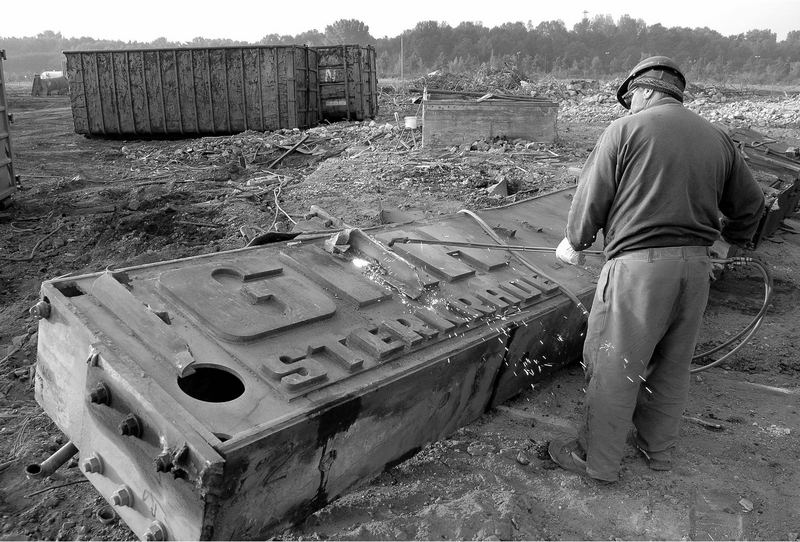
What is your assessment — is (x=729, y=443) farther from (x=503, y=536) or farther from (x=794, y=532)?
(x=503, y=536)

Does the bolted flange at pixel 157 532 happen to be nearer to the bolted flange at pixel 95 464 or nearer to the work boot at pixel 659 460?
the bolted flange at pixel 95 464

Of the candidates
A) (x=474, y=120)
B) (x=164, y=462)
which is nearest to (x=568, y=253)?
(x=164, y=462)

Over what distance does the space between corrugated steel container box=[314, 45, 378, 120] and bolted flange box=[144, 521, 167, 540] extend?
16907 mm

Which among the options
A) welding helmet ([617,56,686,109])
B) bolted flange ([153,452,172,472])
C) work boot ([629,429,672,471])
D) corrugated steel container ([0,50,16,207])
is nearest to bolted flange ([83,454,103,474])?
bolted flange ([153,452,172,472])

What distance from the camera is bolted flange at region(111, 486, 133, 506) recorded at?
2.52 meters

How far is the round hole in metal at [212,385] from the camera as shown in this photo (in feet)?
8.93

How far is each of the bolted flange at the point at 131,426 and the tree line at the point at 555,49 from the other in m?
52.1

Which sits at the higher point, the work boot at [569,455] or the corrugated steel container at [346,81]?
the corrugated steel container at [346,81]

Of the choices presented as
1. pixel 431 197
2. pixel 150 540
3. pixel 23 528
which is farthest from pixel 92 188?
pixel 150 540

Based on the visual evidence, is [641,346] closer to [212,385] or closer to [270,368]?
[270,368]

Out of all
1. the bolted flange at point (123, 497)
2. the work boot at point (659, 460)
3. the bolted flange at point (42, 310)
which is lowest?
the work boot at point (659, 460)

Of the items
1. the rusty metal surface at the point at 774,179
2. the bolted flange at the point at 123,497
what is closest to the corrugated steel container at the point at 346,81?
the rusty metal surface at the point at 774,179

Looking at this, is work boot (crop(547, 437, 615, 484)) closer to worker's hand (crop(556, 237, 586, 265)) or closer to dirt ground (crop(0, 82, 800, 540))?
dirt ground (crop(0, 82, 800, 540))

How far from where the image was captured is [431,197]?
8805 mm
